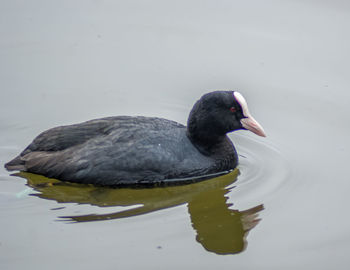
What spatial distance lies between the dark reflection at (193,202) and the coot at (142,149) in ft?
0.35

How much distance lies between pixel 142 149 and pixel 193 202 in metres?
0.74

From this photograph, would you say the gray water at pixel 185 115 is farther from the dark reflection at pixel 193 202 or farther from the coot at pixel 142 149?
the coot at pixel 142 149

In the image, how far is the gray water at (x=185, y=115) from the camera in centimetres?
597

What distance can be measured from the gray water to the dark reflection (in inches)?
0.7

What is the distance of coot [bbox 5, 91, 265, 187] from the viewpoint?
6.78 meters

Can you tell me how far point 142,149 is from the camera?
6824mm

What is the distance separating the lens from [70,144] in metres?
6.91

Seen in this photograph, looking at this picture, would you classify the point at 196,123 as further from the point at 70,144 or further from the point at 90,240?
the point at 90,240

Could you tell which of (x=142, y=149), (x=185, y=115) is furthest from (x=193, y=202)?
(x=185, y=115)

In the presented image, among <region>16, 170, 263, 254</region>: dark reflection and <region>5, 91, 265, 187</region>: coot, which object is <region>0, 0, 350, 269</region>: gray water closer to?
<region>16, 170, 263, 254</region>: dark reflection

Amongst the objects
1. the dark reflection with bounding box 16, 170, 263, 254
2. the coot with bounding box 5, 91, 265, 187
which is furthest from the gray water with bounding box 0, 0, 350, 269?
the coot with bounding box 5, 91, 265, 187

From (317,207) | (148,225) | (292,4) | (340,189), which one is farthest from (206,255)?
(292,4)

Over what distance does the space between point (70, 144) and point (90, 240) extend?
132 centimetres

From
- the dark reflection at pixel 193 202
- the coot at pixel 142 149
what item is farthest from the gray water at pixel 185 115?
the coot at pixel 142 149
